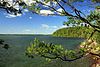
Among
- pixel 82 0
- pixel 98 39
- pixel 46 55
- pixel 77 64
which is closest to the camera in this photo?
pixel 82 0

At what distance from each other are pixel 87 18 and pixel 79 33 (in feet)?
4.07

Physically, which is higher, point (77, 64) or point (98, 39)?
point (98, 39)

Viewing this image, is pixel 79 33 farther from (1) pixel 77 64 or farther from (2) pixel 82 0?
(1) pixel 77 64

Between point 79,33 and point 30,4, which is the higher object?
point 30,4

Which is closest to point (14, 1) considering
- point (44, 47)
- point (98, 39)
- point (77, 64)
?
point (44, 47)

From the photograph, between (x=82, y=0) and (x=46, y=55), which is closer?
(x=82, y=0)

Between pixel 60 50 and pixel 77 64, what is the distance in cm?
3776

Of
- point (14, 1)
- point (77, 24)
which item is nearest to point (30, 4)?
point (14, 1)

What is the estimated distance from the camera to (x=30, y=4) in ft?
35.3

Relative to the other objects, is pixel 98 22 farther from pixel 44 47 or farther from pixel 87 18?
pixel 44 47

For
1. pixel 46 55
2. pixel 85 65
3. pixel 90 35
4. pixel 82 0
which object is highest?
pixel 82 0

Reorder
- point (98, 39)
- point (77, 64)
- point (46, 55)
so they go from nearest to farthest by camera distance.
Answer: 1. point (46, 55)
2. point (98, 39)
3. point (77, 64)

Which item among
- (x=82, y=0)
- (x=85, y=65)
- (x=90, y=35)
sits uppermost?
(x=82, y=0)

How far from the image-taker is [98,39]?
12.2 m
